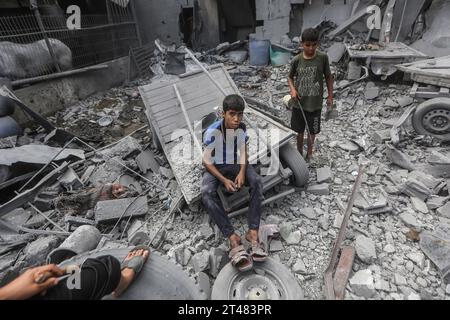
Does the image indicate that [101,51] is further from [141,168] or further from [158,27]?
[141,168]

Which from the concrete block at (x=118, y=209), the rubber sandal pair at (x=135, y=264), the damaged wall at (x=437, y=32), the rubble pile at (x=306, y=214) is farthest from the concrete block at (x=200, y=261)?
the damaged wall at (x=437, y=32)

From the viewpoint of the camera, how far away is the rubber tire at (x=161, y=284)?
2137 mm

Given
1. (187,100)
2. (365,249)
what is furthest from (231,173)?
(187,100)

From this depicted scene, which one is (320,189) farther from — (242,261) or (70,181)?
(70,181)

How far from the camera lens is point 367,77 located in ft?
21.2

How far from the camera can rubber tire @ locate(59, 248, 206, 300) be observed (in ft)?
7.01

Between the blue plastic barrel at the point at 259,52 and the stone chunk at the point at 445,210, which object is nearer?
the stone chunk at the point at 445,210

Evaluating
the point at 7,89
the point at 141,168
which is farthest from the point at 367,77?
the point at 7,89

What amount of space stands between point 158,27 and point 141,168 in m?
8.90

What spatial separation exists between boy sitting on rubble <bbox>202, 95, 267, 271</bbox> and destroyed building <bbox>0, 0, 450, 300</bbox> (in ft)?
0.65

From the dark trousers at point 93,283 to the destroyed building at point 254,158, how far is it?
0.31 meters

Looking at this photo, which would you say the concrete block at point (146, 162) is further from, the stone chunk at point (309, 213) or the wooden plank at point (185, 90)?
the stone chunk at point (309, 213)
